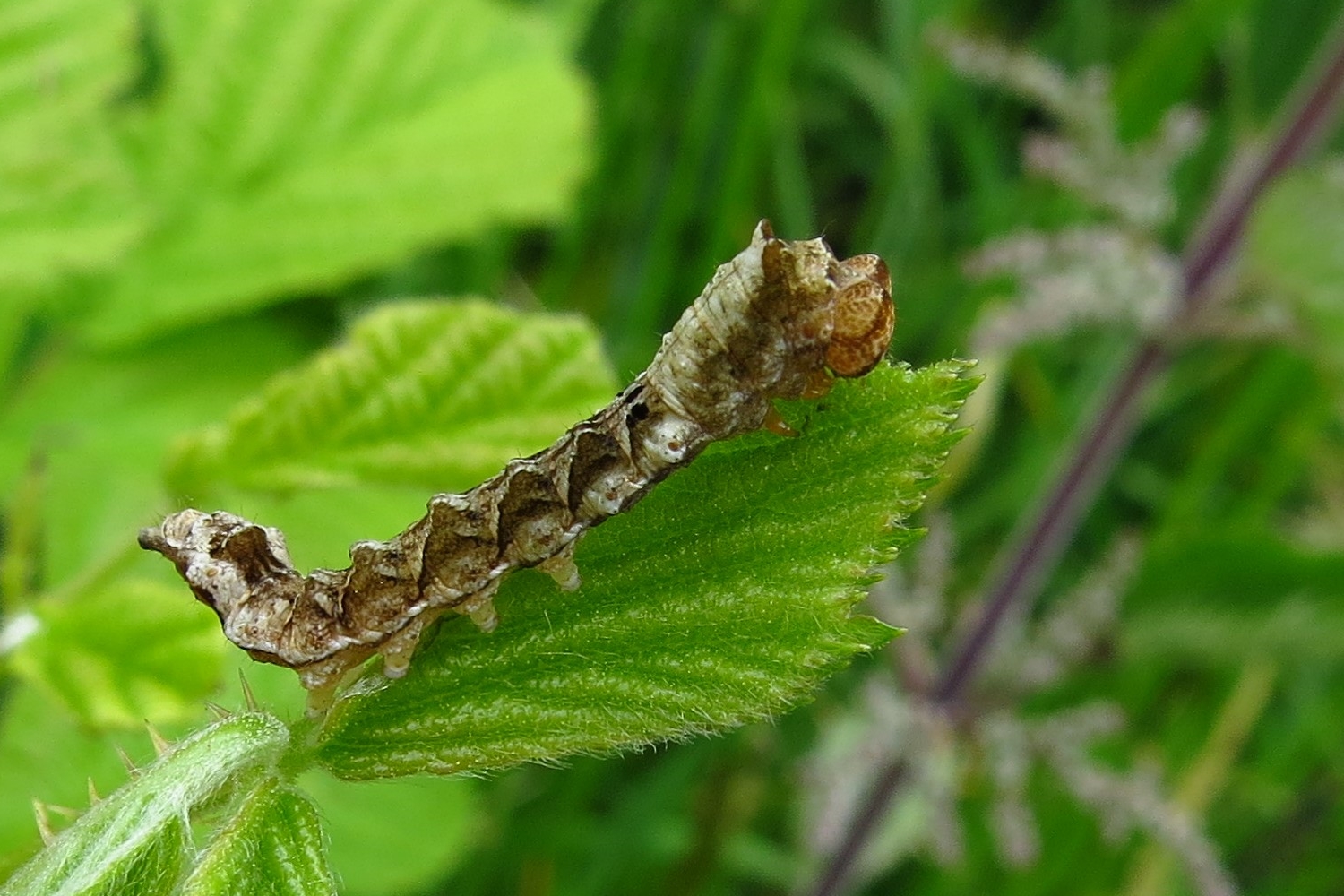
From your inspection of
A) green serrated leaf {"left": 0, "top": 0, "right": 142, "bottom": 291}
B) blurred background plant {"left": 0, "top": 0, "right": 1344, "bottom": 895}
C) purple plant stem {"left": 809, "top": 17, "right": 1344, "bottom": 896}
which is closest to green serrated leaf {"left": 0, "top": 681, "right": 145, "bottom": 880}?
Result: blurred background plant {"left": 0, "top": 0, "right": 1344, "bottom": 895}

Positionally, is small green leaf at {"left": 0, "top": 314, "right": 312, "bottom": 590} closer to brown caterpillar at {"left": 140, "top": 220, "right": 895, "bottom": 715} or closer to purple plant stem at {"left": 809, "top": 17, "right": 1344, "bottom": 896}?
brown caterpillar at {"left": 140, "top": 220, "right": 895, "bottom": 715}

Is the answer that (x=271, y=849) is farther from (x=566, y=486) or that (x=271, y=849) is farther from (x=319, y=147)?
(x=319, y=147)

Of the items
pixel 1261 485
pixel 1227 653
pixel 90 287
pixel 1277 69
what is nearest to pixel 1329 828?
pixel 1261 485

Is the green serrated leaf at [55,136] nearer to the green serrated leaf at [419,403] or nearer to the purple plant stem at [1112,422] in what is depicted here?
the green serrated leaf at [419,403]

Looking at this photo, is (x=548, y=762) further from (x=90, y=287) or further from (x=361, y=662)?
(x=90, y=287)

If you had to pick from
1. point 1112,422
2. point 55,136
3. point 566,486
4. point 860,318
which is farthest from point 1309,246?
point 55,136
